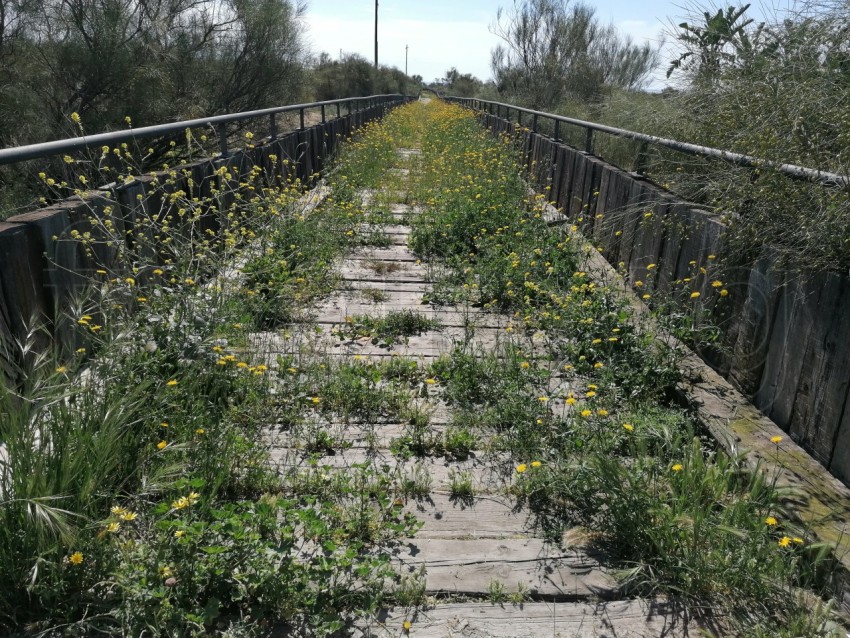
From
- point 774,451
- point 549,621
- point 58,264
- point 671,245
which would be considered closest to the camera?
point 549,621

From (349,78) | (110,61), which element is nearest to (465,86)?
(349,78)

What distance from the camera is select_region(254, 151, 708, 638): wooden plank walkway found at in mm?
2168

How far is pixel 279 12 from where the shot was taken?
73.3ft

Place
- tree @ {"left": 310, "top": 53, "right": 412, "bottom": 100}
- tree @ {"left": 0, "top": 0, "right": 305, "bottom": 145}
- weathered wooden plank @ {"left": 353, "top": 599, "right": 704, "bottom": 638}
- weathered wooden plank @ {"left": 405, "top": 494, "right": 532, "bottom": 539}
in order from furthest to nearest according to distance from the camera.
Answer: tree @ {"left": 310, "top": 53, "right": 412, "bottom": 100}
tree @ {"left": 0, "top": 0, "right": 305, "bottom": 145}
weathered wooden plank @ {"left": 405, "top": 494, "right": 532, "bottom": 539}
weathered wooden plank @ {"left": 353, "top": 599, "right": 704, "bottom": 638}

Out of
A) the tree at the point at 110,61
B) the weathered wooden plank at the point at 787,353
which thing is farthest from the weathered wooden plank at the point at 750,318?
the tree at the point at 110,61

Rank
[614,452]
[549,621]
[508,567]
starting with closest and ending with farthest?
[549,621] < [508,567] < [614,452]

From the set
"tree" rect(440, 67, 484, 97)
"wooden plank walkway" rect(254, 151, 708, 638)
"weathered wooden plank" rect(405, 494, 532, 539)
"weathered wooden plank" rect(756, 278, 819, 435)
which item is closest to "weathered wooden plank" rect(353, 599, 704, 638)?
"wooden plank walkway" rect(254, 151, 708, 638)

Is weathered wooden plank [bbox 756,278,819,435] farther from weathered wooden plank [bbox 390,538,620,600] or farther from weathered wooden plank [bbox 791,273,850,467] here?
weathered wooden plank [bbox 390,538,620,600]

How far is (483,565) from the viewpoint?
2467mm

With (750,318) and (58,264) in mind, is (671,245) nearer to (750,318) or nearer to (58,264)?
(750,318)

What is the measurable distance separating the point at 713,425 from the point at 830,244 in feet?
3.12

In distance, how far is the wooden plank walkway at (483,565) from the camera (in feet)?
7.11

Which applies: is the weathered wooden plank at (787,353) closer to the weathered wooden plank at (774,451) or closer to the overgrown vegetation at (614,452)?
the weathered wooden plank at (774,451)

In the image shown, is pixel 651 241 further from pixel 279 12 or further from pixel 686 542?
pixel 279 12
